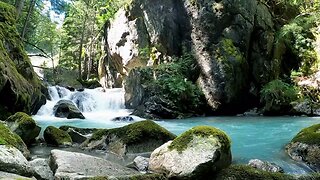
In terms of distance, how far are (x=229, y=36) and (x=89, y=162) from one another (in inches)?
551

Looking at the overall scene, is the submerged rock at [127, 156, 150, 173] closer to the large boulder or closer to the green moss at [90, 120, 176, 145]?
the large boulder

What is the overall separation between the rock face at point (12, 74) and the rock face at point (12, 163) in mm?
5766

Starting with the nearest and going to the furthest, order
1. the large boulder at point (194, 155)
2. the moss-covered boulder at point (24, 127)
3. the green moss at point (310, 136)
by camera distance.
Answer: the large boulder at point (194, 155), the green moss at point (310, 136), the moss-covered boulder at point (24, 127)

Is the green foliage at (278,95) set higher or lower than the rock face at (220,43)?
lower

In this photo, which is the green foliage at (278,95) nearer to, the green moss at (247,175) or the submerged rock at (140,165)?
the green moss at (247,175)

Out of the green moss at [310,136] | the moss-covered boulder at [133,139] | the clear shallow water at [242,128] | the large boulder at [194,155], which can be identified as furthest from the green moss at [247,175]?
the moss-covered boulder at [133,139]

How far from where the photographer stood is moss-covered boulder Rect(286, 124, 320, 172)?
6020 mm

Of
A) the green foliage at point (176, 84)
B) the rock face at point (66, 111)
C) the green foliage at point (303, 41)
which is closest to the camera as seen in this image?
the rock face at point (66, 111)

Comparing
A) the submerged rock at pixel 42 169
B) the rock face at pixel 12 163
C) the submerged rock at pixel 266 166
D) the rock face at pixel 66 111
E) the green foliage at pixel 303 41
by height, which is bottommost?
the submerged rock at pixel 266 166

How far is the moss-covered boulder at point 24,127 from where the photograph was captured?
6.88 m

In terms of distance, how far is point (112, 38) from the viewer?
24.6m

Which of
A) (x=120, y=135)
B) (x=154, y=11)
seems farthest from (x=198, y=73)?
(x=120, y=135)

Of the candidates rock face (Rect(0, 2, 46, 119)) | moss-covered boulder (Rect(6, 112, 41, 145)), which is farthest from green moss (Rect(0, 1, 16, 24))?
moss-covered boulder (Rect(6, 112, 41, 145))

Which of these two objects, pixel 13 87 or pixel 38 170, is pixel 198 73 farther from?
pixel 38 170
